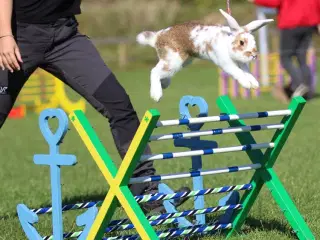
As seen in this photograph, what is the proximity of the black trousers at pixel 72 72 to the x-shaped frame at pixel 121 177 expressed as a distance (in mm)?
617

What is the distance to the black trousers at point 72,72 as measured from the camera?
4.20 m

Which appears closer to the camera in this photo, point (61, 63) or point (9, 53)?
point (9, 53)

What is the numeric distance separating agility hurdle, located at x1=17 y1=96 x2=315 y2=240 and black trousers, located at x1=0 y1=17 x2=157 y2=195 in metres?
0.40

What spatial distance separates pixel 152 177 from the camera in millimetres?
3553

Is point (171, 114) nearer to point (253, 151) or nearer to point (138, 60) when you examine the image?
point (253, 151)

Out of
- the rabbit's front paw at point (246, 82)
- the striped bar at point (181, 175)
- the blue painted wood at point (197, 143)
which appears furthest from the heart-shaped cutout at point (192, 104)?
the rabbit's front paw at point (246, 82)

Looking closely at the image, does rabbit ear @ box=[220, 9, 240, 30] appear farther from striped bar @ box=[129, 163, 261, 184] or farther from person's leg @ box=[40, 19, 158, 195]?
person's leg @ box=[40, 19, 158, 195]

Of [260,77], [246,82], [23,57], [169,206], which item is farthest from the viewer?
[260,77]

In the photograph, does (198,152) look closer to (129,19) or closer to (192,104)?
(192,104)

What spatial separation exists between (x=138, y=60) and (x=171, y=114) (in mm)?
13480

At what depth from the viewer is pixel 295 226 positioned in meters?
3.92

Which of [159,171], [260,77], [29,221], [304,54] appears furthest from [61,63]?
[260,77]

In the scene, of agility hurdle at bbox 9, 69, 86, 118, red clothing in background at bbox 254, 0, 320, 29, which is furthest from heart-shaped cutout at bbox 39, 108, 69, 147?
agility hurdle at bbox 9, 69, 86, 118

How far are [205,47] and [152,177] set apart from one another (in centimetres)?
67
